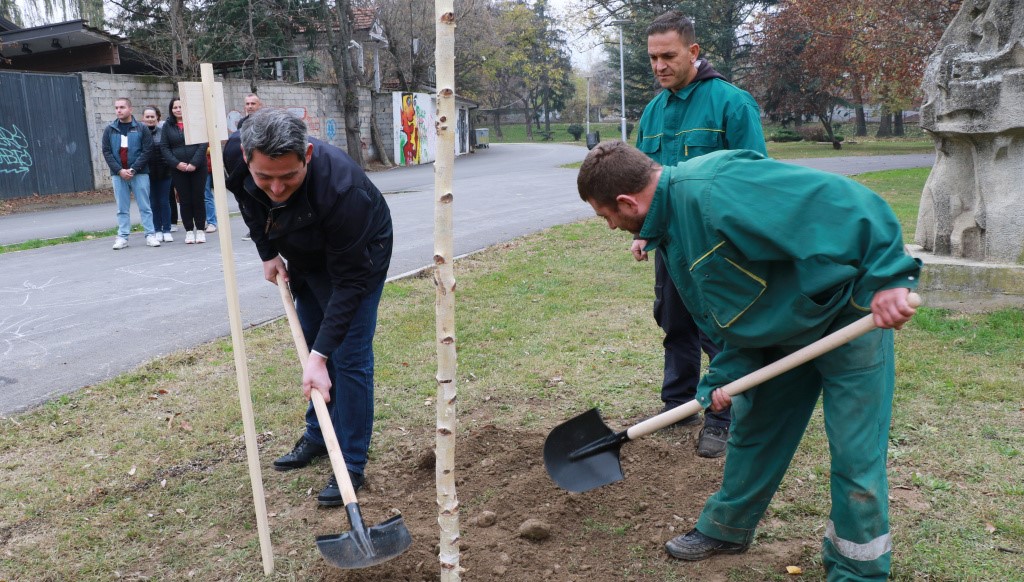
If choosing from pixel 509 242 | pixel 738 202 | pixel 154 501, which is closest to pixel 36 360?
pixel 154 501

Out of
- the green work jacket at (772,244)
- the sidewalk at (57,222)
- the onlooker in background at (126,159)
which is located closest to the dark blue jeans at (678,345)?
the green work jacket at (772,244)

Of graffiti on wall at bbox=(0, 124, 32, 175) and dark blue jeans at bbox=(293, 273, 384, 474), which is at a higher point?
graffiti on wall at bbox=(0, 124, 32, 175)

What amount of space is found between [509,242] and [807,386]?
26.0 feet

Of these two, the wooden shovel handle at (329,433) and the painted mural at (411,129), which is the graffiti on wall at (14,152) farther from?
the wooden shovel handle at (329,433)

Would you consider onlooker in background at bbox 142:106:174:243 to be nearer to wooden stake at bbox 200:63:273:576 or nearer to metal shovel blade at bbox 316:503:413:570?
wooden stake at bbox 200:63:273:576

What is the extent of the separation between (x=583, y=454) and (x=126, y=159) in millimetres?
9114

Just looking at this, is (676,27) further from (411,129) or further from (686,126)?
(411,129)

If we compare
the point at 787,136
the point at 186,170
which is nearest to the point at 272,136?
the point at 186,170

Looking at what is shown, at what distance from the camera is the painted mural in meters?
29.0

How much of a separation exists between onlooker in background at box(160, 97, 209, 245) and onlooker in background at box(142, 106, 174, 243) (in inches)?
4.9

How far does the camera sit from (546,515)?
348 cm

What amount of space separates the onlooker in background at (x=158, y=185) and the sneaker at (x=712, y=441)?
8863 millimetres

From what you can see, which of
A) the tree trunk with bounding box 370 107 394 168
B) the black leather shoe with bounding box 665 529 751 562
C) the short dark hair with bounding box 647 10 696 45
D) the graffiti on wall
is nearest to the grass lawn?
the black leather shoe with bounding box 665 529 751 562

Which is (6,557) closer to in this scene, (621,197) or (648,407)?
(621,197)
